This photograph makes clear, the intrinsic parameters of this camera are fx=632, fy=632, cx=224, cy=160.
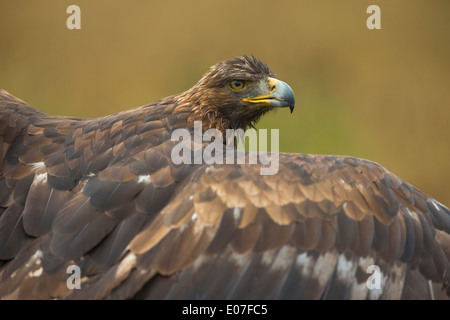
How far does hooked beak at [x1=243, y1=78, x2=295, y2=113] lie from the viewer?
3.91 meters

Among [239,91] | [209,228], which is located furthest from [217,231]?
[239,91]

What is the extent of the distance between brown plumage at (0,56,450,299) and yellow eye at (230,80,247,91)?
35.1 inches

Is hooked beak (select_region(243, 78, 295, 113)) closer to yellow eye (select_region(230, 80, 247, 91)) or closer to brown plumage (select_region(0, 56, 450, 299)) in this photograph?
yellow eye (select_region(230, 80, 247, 91))

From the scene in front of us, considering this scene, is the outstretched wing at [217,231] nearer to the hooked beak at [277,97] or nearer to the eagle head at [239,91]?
the eagle head at [239,91]

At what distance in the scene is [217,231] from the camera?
262 cm

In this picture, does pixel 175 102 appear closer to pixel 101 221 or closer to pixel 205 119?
pixel 205 119

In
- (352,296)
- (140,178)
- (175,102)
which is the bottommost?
(352,296)

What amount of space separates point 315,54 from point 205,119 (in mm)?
4154

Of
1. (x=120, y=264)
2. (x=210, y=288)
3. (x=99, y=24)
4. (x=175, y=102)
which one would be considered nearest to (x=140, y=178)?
(x=120, y=264)

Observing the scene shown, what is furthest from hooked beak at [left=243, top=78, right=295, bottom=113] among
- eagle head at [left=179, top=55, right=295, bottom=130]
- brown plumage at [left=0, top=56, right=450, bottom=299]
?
brown plumage at [left=0, top=56, right=450, bottom=299]

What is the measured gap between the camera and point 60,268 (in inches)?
106

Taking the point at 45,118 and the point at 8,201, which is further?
the point at 45,118

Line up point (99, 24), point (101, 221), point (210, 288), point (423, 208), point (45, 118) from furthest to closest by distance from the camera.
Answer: point (99, 24) → point (45, 118) → point (423, 208) → point (101, 221) → point (210, 288)

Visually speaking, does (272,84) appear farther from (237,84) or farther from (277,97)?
(237,84)
